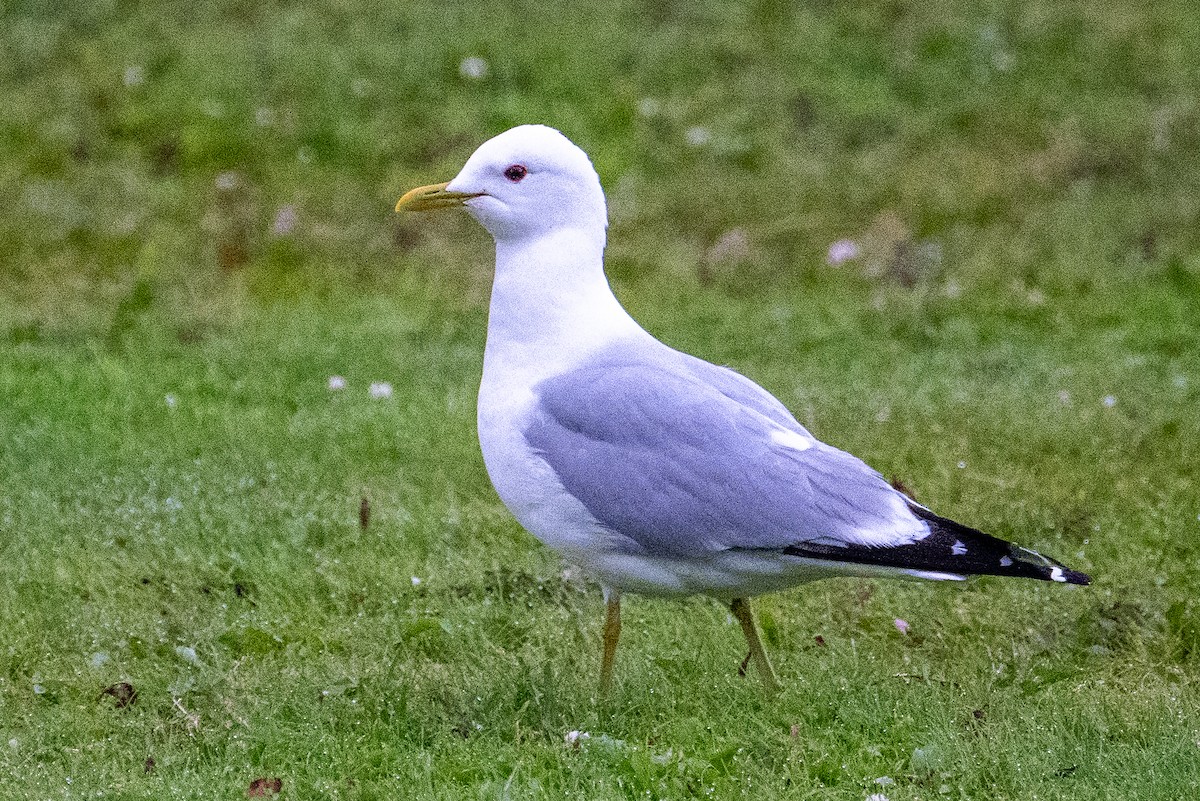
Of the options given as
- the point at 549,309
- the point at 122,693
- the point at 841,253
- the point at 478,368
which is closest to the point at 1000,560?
the point at 549,309

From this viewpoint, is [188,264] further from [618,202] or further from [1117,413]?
[1117,413]

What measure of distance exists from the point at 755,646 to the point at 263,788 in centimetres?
125

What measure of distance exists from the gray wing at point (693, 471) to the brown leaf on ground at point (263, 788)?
37.0 inches

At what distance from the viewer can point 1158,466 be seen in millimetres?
5820

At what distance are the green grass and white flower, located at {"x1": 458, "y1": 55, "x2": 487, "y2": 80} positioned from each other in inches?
4.3

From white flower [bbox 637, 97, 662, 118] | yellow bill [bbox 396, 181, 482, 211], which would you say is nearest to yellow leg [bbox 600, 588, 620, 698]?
yellow bill [bbox 396, 181, 482, 211]

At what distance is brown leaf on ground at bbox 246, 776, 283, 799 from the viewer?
3.67 meters

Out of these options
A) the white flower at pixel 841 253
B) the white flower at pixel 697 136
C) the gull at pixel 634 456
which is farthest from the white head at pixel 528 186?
the white flower at pixel 697 136

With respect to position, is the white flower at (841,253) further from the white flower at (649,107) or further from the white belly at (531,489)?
the white belly at (531,489)

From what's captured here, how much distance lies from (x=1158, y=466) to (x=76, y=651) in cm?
351

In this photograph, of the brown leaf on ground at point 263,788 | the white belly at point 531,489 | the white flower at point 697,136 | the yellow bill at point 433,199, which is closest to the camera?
the brown leaf on ground at point 263,788

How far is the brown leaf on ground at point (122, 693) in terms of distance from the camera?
14.0 feet

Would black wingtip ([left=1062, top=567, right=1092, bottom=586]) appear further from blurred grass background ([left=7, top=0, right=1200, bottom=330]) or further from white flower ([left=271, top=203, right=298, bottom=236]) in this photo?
white flower ([left=271, top=203, right=298, bottom=236])

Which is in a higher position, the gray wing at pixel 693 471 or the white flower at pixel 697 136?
the gray wing at pixel 693 471
